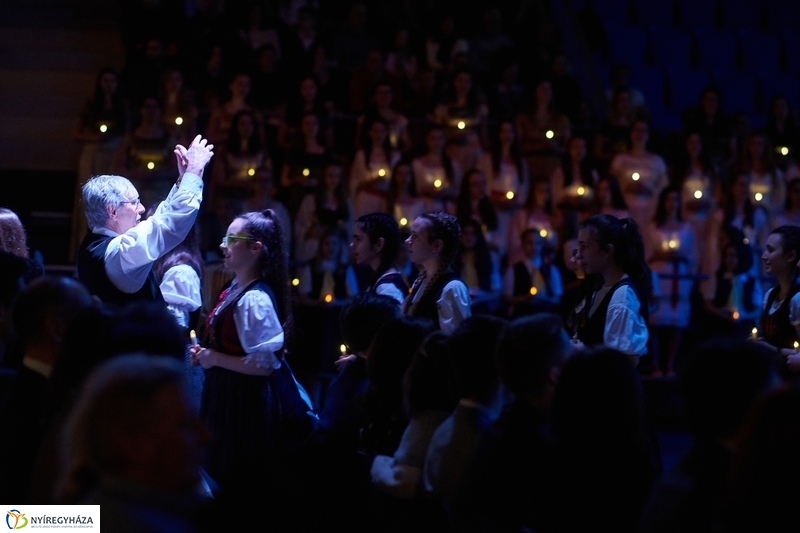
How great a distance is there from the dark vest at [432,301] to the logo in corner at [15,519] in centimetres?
215

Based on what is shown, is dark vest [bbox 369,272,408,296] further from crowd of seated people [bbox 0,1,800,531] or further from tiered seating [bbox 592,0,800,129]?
tiered seating [bbox 592,0,800,129]

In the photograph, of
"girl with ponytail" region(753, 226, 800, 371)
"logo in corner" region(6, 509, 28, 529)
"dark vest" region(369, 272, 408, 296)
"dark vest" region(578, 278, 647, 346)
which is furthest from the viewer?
"dark vest" region(369, 272, 408, 296)

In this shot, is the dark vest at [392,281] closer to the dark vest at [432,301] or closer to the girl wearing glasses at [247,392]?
the dark vest at [432,301]

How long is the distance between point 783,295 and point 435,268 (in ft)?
5.30

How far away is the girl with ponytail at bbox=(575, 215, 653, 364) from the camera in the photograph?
4230 mm

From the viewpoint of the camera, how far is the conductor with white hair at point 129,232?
417 centimetres

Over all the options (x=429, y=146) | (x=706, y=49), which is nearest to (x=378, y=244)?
(x=429, y=146)

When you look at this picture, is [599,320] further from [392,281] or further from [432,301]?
[392,281]

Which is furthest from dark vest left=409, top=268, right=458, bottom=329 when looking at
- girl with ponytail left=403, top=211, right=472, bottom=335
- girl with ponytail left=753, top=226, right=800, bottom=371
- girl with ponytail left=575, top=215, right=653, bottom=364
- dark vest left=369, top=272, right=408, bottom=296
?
girl with ponytail left=753, top=226, right=800, bottom=371

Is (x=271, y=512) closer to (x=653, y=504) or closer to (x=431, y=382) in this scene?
(x=431, y=382)

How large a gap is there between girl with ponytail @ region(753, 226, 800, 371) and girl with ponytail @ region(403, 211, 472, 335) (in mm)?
1358

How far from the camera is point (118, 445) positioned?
81.4 inches

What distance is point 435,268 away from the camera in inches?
189

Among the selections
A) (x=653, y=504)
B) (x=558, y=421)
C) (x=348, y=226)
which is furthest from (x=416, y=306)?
(x=348, y=226)
